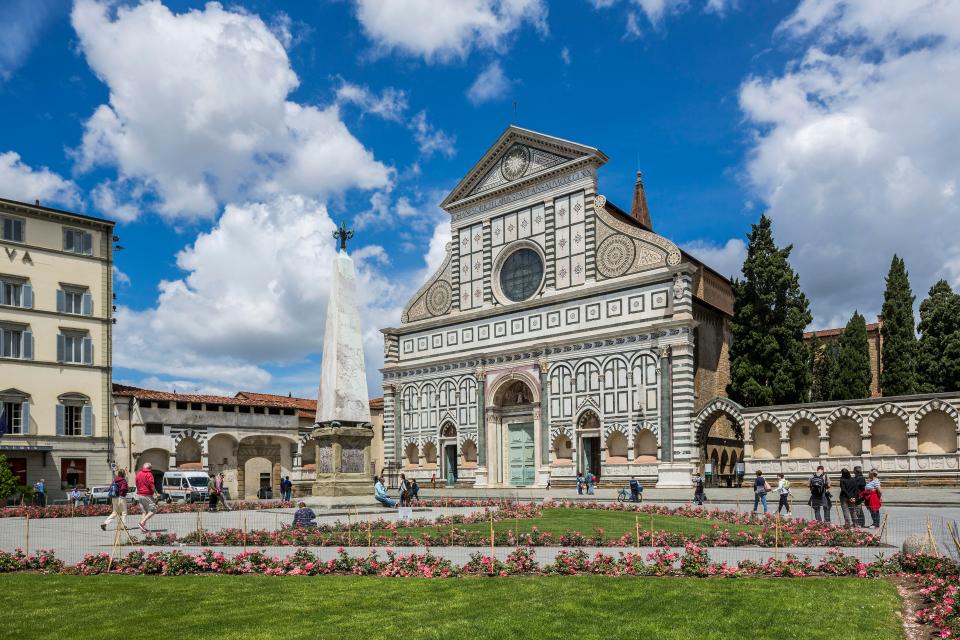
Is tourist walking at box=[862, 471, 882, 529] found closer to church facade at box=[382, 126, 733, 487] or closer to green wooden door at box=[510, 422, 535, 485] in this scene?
church facade at box=[382, 126, 733, 487]

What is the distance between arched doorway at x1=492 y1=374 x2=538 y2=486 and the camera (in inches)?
1815

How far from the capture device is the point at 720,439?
43.9 meters

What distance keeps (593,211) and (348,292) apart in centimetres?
2116

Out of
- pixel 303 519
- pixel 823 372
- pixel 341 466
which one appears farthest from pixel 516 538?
pixel 823 372

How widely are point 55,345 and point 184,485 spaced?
10.8m

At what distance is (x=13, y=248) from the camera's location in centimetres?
4325

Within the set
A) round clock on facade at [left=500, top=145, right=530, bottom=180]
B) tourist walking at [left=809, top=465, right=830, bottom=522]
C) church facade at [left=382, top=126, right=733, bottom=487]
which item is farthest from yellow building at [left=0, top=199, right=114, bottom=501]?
tourist walking at [left=809, top=465, right=830, bottom=522]

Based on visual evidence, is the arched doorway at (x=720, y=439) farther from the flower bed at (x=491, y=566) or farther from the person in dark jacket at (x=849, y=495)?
the flower bed at (x=491, y=566)

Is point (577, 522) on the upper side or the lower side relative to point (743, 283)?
lower

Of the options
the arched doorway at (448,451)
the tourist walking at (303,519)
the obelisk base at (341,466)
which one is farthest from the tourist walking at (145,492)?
the arched doorway at (448,451)

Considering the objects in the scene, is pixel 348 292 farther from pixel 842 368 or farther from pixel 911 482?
pixel 842 368

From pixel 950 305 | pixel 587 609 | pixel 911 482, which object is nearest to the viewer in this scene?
pixel 587 609

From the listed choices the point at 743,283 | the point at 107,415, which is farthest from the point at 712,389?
the point at 107,415

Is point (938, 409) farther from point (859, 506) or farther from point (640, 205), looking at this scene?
point (640, 205)
